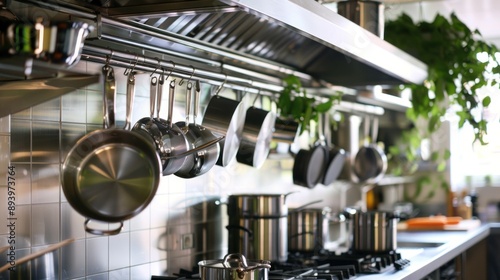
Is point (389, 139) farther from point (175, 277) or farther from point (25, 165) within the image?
point (25, 165)

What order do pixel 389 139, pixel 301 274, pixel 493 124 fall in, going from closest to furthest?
pixel 301 274 → pixel 493 124 → pixel 389 139

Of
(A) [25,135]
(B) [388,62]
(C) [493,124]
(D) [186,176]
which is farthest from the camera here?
(C) [493,124]

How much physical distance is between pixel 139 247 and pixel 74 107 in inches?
20.9

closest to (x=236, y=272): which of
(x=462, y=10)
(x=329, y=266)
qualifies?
(x=329, y=266)

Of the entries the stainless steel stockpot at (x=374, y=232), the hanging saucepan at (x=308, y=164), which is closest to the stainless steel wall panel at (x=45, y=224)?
the hanging saucepan at (x=308, y=164)

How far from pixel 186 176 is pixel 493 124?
77.2 inches

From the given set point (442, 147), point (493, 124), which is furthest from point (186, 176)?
point (442, 147)

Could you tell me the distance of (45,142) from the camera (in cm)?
204

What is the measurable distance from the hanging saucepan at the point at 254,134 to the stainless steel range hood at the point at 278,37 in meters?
0.21

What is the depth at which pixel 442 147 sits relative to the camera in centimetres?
548

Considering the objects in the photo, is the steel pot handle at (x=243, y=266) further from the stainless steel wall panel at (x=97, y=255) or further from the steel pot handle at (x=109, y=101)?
the steel pot handle at (x=109, y=101)

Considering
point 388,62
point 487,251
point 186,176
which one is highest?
point 388,62

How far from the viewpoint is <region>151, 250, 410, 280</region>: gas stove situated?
99.7 inches

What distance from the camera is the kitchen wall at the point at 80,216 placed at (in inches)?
77.1
